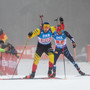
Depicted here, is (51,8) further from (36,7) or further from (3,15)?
(3,15)

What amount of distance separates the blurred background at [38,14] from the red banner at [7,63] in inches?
347

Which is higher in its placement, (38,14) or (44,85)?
(38,14)

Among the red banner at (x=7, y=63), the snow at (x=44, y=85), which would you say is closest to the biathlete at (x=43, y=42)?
the snow at (x=44, y=85)

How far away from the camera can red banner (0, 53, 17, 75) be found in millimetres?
4445

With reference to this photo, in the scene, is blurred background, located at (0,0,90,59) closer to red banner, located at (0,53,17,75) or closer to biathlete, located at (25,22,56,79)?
red banner, located at (0,53,17,75)

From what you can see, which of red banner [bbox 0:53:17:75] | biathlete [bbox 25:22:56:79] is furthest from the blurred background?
biathlete [bbox 25:22:56:79]

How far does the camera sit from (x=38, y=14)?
15.0 metres

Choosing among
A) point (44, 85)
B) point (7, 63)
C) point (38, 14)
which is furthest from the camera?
point (38, 14)

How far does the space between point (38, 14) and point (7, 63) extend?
10.8m

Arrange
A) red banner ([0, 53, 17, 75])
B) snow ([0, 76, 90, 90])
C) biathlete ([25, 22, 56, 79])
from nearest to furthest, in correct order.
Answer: snow ([0, 76, 90, 90]) < biathlete ([25, 22, 56, 79]) < red banner ([0, 53, 17, 75])

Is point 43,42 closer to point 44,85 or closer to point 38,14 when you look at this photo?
point 44,85

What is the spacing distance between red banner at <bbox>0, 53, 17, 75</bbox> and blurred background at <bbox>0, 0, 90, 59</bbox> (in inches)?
347

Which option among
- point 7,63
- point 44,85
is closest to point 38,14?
point 7,63

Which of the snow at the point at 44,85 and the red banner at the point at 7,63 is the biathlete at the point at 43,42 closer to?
the snow at the point at 44,85
